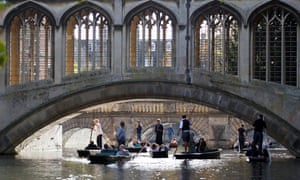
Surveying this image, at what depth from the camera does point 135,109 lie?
39438mm

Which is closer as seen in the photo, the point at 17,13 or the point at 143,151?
the point at 17,13

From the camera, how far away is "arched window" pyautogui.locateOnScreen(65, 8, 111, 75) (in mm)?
21797

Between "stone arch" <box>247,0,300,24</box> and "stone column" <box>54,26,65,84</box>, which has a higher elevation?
"stone arch" <box>247,0,300,24</box>

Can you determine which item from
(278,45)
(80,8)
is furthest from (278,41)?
(80,8)

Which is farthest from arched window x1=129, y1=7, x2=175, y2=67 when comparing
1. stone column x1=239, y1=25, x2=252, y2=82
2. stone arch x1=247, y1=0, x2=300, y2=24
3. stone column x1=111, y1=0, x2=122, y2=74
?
stone arch x1=247, y1=0, x2=300, y2=24

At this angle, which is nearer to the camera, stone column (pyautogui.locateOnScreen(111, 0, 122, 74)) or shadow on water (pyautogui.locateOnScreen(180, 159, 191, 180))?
shadow on water (pyautogui.locateOnScreen(180, 159, 191, 180))

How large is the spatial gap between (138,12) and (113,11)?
0.77 m

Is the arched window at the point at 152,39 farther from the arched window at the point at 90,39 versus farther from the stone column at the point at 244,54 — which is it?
the stone column at the point at 244,54

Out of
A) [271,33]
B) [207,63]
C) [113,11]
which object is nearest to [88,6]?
[113,11]

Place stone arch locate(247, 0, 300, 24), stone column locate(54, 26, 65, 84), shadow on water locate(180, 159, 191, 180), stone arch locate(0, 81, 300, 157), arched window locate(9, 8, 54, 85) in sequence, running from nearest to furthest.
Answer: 1. shadow on water locate(180, 159, 191, 180)
2. stone arch locate(0, 81, 300, 157)
3. stone arch locate(247, 0, 300, 24)
4. stone column locate(54, 26, 65, 84)
5. arched window locate(9, 8, 54, 85)

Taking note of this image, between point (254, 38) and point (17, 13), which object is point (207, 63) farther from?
point (17, 13)

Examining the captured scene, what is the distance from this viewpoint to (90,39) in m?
21.9

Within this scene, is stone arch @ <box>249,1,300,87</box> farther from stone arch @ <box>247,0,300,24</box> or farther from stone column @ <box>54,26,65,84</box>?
stone column @ <box>54,26,65,84</box>

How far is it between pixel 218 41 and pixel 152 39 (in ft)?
6.48
